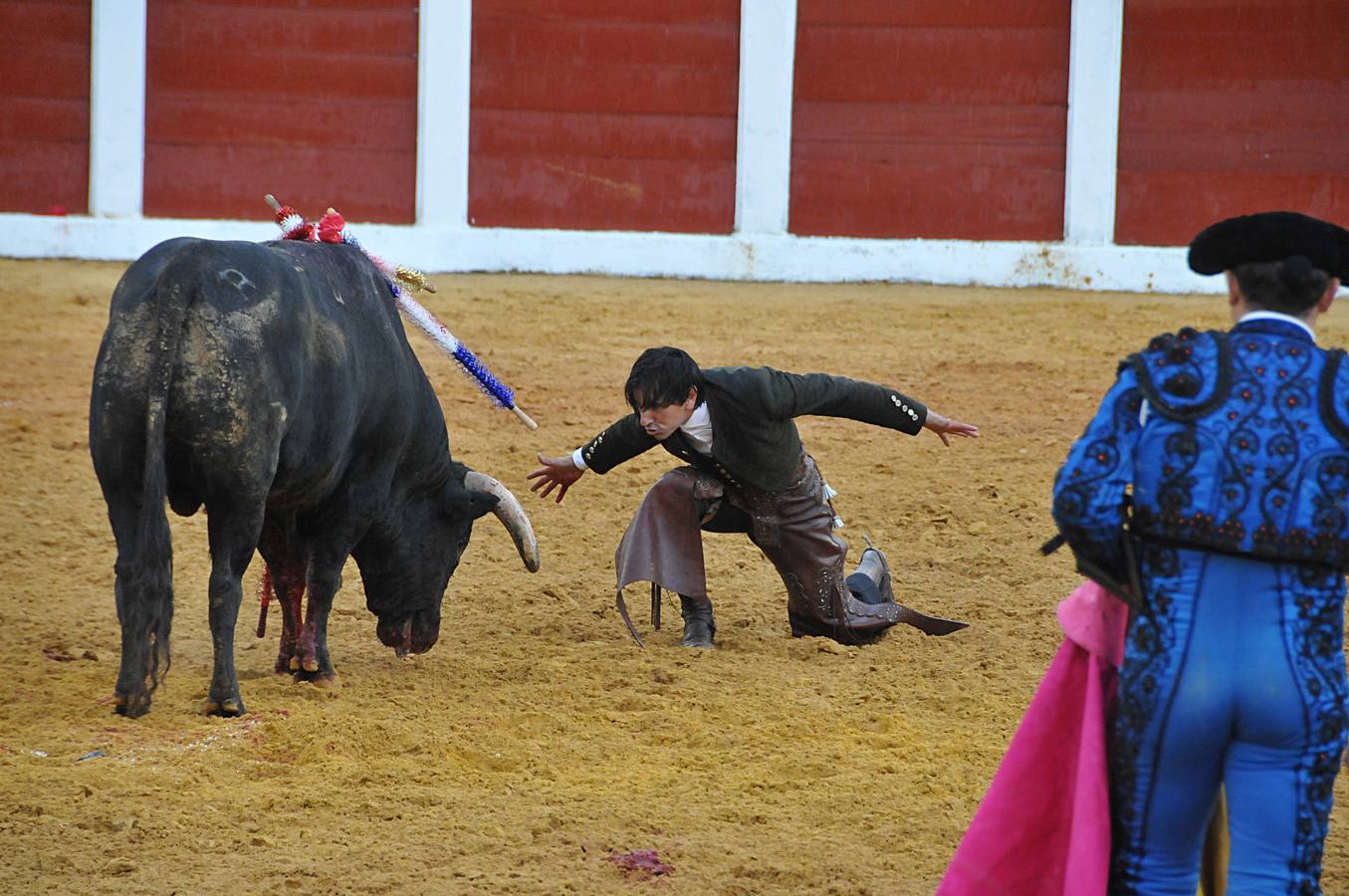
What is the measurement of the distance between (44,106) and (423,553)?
8207 millimetres

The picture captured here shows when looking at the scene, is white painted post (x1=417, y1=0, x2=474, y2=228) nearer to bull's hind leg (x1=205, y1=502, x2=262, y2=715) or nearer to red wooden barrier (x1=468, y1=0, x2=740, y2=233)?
red wooden barrier (x1=468, y1=0, x2=740, y2=233)

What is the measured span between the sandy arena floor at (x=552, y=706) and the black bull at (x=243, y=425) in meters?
0.30

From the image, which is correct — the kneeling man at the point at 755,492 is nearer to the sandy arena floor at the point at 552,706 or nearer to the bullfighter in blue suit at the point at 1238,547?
the sandy arena floor at the point at 552,706

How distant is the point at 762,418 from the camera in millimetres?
5215

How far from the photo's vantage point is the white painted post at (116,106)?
1213cm

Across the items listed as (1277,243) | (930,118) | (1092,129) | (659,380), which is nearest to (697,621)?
(659,380)

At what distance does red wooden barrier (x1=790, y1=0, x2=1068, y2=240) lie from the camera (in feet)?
40.8

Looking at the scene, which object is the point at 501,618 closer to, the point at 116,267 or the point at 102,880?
the point at 102,880

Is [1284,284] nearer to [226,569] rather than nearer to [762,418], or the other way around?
[762,418]

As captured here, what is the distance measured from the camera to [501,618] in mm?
5957

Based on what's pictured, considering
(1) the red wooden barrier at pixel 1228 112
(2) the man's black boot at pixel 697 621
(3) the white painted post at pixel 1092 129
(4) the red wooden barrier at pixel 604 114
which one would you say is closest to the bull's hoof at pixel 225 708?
(2) the man's black boot at pixel 697 621

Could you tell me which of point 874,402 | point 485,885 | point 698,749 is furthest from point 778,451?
point 485,885

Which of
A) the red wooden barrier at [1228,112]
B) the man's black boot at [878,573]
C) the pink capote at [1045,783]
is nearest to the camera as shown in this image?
the pink capote at [1045,783]

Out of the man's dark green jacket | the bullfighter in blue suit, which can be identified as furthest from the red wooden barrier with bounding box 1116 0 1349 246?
the bullfighter in blue suit
